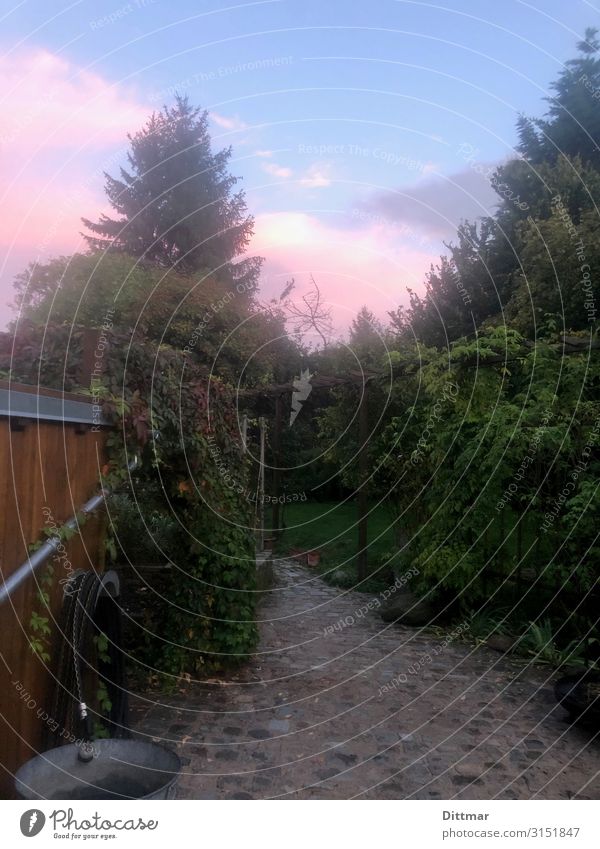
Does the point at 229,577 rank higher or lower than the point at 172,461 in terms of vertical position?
lower

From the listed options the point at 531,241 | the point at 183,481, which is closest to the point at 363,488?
the point at 183,481

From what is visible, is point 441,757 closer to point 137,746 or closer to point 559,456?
point 137,746

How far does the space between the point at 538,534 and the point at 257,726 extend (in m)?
3.00

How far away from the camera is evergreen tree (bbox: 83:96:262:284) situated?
15.2 m

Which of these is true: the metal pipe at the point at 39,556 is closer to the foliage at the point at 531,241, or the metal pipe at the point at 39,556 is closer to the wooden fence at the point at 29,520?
the wooden fence at the point at 29,520

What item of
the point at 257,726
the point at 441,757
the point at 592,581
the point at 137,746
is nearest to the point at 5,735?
the point at 137,746

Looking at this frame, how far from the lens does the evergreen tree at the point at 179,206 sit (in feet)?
50.0

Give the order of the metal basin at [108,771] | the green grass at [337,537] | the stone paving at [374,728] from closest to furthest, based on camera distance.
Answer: the metal basin at [108,771] < the stone paving at [374,728] < the green grass at [337,537]

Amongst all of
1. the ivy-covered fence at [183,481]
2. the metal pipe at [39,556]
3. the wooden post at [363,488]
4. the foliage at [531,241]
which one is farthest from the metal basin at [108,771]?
the foliage at [531,241]

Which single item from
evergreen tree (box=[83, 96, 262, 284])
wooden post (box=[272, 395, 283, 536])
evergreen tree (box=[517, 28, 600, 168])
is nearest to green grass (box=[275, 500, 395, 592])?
wooden post (box=[272, 395, 283, 536])

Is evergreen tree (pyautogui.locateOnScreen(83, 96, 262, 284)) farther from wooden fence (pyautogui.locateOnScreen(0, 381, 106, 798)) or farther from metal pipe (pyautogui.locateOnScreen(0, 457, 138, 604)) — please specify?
wooden fence (pyautogui.locateOnScreen(0, 381, 106, 798))

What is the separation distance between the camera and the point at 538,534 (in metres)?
5.58

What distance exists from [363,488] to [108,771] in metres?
5.88

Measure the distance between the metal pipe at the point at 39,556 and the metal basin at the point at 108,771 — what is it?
544 mm
